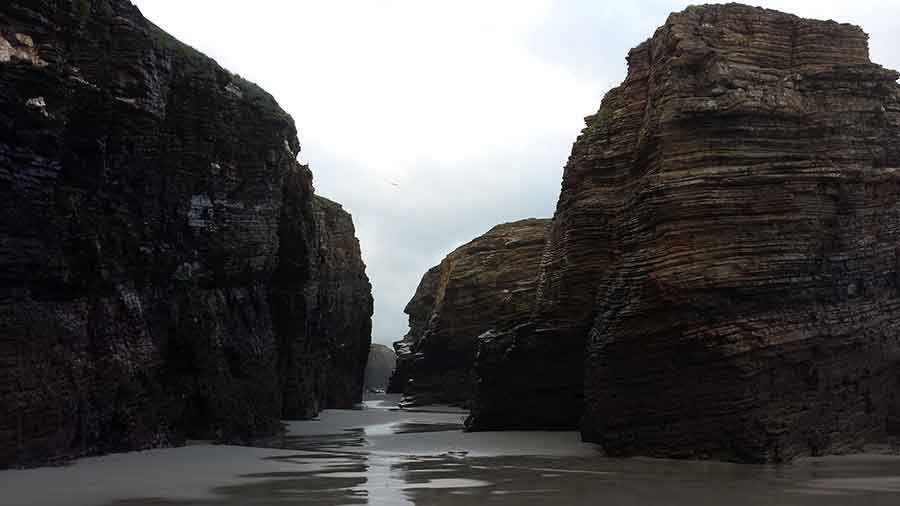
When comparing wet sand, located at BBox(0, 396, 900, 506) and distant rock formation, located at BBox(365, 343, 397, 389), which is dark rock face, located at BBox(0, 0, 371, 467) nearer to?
wet sand, located at BBox(0, 396, 900, 506)

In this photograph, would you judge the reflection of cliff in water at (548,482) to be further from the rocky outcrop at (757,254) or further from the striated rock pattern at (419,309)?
the striated rock pattern at (419,309)

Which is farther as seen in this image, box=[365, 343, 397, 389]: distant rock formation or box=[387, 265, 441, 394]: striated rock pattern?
box=[365, 343, 397, 389]: distant rock formation

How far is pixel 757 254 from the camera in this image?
15281 mm

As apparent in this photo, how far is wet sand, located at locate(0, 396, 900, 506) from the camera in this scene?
955 cm

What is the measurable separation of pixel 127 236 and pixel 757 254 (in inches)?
512

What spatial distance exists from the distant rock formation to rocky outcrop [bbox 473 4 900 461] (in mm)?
86509

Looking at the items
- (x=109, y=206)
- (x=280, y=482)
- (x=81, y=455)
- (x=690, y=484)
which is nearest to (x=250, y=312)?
(x=109, y=206)

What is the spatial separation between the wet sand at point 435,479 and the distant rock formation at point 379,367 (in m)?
86.0

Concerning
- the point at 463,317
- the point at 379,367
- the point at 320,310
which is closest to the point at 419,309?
the point at 463,317

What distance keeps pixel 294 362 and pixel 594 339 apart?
50.6 ft

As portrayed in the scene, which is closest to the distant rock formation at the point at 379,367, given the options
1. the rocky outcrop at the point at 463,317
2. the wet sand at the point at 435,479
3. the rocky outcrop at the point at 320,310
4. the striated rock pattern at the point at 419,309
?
the striated rock pattern at the point at 419,309

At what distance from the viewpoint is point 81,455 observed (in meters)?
14.3

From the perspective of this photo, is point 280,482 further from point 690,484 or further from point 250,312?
point 250,312

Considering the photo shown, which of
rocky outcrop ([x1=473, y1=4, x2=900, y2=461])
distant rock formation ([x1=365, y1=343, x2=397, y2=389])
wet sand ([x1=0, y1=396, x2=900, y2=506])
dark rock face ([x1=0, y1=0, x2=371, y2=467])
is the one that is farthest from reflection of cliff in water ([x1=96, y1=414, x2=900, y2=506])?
distant rock formation ([x1=365, y1=343, x2=397, y2=389])
